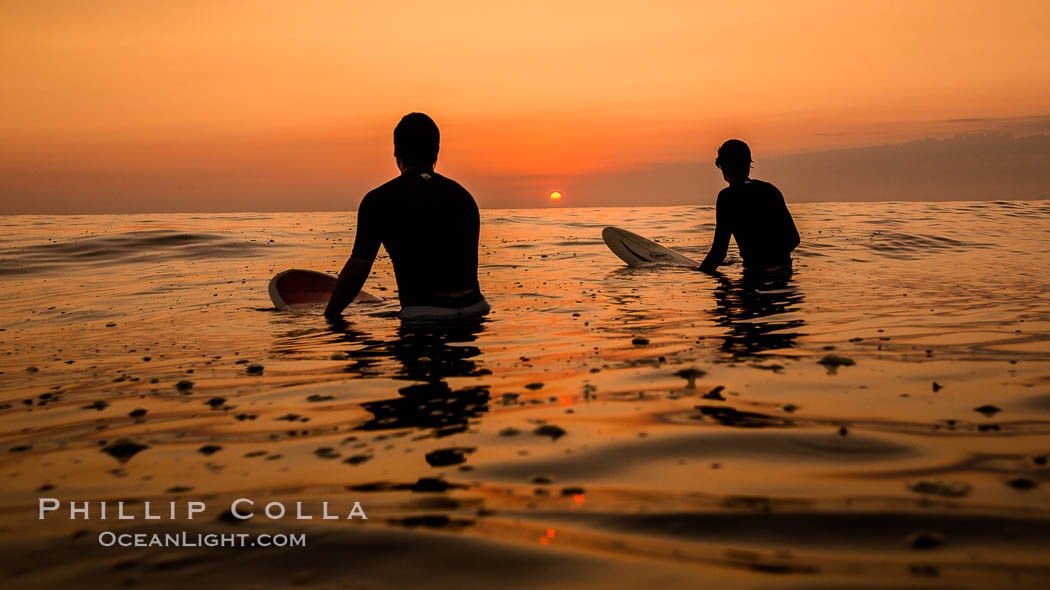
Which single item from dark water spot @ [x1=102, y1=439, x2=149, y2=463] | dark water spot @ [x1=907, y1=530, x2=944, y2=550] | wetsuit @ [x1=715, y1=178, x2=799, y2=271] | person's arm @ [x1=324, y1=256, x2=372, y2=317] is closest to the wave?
person's arm @ [x1=324, y1=256, x2=372, y2=317]

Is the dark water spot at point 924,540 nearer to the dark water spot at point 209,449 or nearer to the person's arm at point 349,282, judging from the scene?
the dark water spot at point 209,449

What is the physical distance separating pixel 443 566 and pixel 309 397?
2.58 metres

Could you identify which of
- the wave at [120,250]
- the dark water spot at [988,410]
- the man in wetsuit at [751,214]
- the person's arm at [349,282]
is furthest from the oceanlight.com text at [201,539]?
the wave at [120,250]

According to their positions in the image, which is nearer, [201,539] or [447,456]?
[201,539]

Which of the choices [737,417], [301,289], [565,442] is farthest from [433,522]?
[301,289]

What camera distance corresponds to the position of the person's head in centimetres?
994

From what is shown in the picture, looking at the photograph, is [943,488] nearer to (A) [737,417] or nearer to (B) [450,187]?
(A) [737,417]

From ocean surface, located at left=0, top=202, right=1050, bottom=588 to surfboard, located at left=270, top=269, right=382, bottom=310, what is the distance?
945mm

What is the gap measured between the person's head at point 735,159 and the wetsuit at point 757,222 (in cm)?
14

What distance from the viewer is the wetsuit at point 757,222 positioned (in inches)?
398

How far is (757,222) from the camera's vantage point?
1026cm

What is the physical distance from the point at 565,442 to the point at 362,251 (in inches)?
159

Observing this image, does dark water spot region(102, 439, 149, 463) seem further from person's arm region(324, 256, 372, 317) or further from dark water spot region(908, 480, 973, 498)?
dark water spot region(908, 480, 973, 498)

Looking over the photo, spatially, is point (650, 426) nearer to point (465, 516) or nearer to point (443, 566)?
point (465, 516)
